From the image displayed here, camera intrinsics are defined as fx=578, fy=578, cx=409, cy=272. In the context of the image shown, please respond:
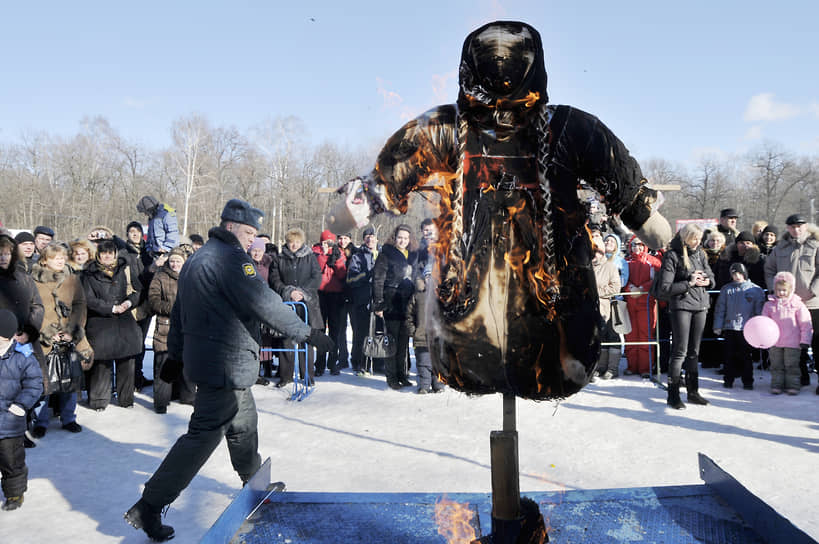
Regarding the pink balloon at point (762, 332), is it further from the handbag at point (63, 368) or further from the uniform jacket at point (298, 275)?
the handbag at point (63, 368)

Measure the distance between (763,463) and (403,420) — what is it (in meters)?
3.56

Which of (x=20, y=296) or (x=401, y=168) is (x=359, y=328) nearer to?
(x=20, y=296)

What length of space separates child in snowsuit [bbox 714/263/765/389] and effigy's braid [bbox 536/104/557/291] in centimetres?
699

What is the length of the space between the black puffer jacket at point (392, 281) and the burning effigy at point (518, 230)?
5812 millimetres

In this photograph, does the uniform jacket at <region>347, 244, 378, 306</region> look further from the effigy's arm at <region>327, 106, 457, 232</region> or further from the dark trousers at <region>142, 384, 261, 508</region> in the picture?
the effigy's arm at <region>327, 106, 457, 232</region>

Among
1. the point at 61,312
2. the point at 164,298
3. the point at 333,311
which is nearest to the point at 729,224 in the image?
the point at 333,311

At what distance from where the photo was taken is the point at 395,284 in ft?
27.1

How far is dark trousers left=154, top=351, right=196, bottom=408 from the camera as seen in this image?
6926mm

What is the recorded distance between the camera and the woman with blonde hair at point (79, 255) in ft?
22.8

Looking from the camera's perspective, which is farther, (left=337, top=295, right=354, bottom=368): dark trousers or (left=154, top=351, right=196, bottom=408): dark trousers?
(left=337, top=295, right=354, bottom=368): dark trousers

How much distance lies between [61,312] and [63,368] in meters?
0.66

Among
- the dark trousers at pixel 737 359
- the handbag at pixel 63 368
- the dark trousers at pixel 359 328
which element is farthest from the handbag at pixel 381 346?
the dark trousers at pixel 737 359

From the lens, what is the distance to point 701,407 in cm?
694

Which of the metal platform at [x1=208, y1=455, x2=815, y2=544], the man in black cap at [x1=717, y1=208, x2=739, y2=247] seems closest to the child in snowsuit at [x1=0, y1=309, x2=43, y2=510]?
the metal platform at [x1=208, y1=455, x2=815, y2=544]
